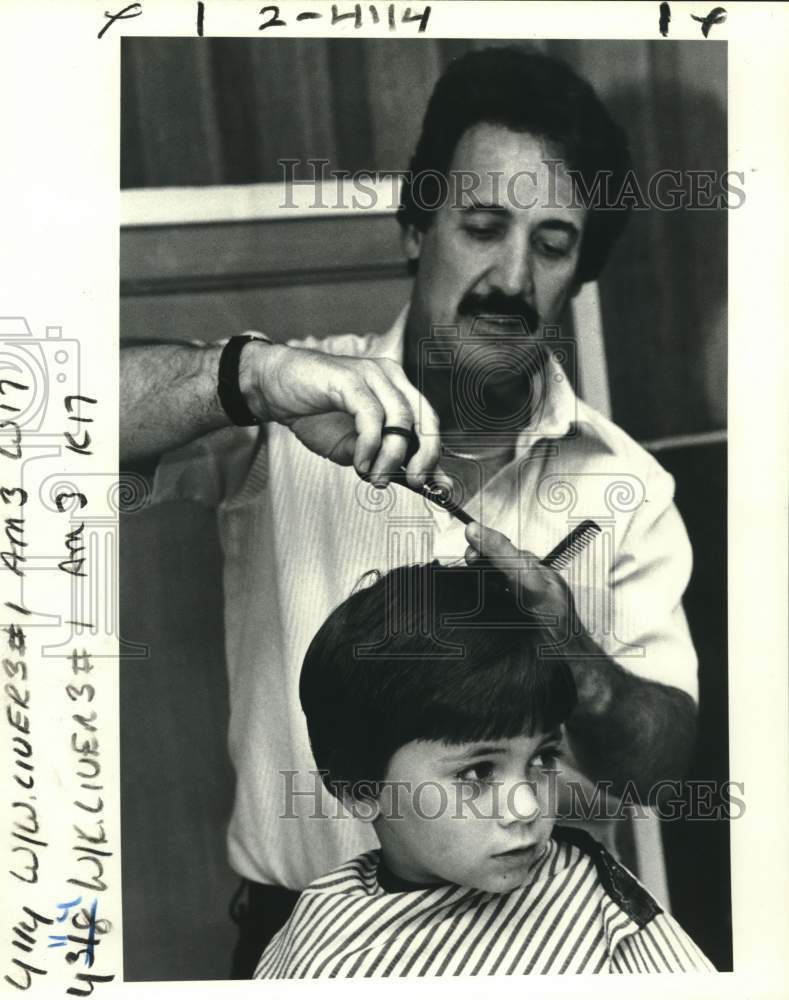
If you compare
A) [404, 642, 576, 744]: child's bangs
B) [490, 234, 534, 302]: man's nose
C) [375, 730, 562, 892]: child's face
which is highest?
[490, 234, 534, 302]: man's nose

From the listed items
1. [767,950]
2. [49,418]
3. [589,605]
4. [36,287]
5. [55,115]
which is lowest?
[767,950]

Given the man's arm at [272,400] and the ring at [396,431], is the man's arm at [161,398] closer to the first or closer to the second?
the man's arm at [272,400]

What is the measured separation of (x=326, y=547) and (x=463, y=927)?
32 centimetres

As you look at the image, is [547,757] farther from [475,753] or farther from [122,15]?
[122,15]

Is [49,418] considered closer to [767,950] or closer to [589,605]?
[589,605]

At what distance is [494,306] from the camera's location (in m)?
0.86

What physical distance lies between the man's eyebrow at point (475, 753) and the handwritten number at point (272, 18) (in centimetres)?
60

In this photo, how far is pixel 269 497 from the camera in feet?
2.84

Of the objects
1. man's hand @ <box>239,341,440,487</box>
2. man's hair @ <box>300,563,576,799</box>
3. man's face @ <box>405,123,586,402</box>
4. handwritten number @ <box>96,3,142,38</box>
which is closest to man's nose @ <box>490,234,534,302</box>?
man's face @ <box>405,123,586,402</box>

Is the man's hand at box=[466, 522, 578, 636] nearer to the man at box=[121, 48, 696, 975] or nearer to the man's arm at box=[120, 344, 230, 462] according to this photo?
the man at box=[121, 48, 696, 975]

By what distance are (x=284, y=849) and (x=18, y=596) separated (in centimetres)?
30

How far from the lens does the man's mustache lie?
858 millimetres

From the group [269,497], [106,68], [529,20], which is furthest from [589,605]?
[106,68]

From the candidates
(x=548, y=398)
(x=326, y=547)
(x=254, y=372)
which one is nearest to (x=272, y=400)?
(x=254, y=372)
